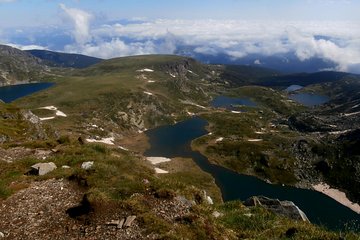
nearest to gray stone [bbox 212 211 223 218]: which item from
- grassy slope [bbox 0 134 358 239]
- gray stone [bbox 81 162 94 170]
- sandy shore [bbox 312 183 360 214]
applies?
grassy slope [bbox 0 134 358 239]

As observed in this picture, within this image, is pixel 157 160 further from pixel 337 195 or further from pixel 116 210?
pixel 116 210

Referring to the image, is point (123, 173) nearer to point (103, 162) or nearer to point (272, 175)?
point (103, 162)

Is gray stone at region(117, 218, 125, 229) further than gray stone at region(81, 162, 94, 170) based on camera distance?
No

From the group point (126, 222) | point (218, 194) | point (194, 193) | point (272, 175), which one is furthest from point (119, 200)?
point (272, 175)

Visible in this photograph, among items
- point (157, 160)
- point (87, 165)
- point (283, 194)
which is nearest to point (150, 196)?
point (87, 165)

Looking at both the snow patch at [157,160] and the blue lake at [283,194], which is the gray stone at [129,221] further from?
the snow patch at [157,160]

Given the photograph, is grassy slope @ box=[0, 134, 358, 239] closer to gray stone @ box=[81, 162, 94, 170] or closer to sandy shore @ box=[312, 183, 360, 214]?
gray stone @ box=[81, 162, 94, 170]
